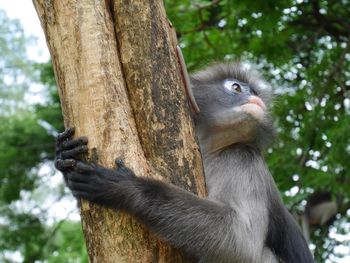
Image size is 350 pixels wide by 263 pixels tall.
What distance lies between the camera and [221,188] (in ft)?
13.8

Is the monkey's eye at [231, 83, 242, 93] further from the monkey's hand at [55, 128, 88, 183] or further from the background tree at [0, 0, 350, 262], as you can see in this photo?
the monkey's hand at [55, 128, 88, 183]

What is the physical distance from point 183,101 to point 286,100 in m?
3.41

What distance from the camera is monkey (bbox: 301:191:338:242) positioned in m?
8.39

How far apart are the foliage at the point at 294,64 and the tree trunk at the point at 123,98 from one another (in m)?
2.36

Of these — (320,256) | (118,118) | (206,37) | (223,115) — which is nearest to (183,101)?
(118,118)

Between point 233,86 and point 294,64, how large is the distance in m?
2.90

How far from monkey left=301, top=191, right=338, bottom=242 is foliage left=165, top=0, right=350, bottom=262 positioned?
61 cm

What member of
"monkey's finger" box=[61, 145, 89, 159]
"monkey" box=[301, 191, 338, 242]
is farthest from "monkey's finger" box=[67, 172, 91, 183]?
"monkey" box=[301, 191, 338, 242]

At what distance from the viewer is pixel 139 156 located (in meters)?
3.39

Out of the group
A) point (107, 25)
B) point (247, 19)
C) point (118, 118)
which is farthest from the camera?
point (247, 19)

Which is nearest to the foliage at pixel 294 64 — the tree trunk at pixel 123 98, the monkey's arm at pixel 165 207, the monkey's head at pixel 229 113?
the monkey's head at pixel 229 113

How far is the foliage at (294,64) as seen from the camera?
6.43 metres

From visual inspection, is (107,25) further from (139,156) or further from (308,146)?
(308,146)

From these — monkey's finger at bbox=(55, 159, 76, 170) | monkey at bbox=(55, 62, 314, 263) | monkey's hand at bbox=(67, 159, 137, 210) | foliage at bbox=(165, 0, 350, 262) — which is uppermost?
monkey's finger at bbox=(55, 159, 76, 170)
